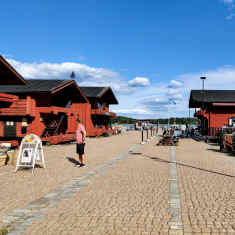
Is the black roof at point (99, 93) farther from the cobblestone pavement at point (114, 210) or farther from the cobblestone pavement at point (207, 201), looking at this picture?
the cobblestone pavement at point (114, 210)

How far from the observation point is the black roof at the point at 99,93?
1368 inches

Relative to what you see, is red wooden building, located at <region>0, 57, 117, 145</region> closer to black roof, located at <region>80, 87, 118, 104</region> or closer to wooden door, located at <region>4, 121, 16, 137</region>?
wooden door, located at <region>4, 121, 16, 137</region>

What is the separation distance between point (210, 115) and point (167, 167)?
21.3m

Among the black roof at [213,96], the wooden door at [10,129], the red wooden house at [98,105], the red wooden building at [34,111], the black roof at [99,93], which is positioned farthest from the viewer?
the black roof at [99,93]

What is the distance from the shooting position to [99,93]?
35094mm

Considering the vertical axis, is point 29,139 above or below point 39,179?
above

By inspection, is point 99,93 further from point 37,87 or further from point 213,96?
point 37,87

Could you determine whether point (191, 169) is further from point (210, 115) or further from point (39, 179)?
point (210, 115)

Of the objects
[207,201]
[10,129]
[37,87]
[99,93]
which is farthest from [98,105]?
[207,201]

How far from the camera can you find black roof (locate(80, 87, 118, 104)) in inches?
1368

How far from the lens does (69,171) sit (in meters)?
9.38

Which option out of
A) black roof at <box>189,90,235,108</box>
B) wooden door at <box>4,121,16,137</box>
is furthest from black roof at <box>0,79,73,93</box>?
black roof at <box>189,90,235,108</box>

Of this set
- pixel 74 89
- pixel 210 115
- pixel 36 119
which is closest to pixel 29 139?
pixel 36 119

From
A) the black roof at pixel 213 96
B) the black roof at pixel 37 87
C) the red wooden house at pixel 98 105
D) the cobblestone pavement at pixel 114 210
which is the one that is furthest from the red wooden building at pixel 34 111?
the black roof at pixel 213 96
